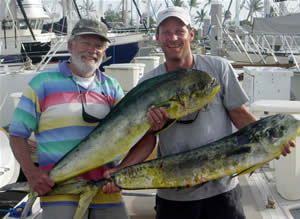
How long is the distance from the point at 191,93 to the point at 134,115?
36 cm

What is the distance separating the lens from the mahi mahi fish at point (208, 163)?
181 cm

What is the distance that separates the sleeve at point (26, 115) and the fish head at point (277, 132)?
4.51ft

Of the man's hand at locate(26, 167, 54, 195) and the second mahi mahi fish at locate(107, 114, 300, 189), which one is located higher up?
the second mahi mahi fish at locate(107, 114, 300, 189)

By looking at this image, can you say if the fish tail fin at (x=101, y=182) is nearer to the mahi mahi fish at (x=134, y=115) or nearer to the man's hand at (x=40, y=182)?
the mahi mahi fish at (x=134, y=115)

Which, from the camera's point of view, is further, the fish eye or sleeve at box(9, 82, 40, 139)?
sleeve at box(9, 82, 40, 139)

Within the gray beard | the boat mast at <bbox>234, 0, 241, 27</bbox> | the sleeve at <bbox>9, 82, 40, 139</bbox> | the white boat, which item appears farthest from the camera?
the boat mast at <bbox>234, 0, 241, 27</bbox>

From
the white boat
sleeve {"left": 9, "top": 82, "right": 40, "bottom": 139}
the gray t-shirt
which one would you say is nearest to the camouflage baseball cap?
sleeve {"left": 9, "top": 82, "right": 40, "bottom": 139}

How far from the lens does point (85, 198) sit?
2113mm

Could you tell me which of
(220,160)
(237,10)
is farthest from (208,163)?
(237,10)

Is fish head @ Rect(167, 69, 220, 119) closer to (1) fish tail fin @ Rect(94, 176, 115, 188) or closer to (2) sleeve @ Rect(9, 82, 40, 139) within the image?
(1) fish tail fin @ Rect(94, 176, 115, 188)

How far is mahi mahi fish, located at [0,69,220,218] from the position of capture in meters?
1.95

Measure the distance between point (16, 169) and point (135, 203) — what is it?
2.61 metres

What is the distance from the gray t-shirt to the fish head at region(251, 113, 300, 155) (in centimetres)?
43

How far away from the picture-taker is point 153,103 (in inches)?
78.4
